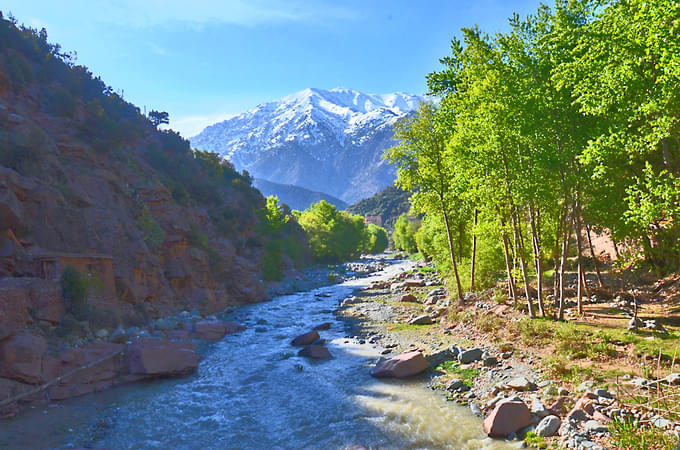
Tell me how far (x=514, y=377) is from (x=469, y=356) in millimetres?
2758

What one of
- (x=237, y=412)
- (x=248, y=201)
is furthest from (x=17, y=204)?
(x=248, y=201)

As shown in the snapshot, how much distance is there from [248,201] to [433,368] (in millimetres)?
55949

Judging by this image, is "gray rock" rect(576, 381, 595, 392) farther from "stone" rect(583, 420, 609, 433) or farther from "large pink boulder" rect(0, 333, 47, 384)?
"large pink boulder" rect(0, 333, 47, 384)

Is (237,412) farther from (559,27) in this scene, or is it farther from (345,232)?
Answer: (345,232)

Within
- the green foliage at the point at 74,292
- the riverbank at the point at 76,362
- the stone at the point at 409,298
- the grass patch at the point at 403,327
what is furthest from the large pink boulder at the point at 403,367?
the stone at the point at 409,298

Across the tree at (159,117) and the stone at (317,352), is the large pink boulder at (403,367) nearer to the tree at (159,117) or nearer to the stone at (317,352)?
the stone at (317,352)

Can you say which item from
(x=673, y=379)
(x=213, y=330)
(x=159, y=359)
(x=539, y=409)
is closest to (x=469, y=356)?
(x=539, y=409)

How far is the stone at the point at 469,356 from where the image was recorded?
15531mm

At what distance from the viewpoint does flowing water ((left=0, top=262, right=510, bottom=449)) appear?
11023mm

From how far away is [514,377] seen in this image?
1289 cm

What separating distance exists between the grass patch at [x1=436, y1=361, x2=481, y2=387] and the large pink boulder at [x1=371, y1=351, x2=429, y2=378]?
735 mm

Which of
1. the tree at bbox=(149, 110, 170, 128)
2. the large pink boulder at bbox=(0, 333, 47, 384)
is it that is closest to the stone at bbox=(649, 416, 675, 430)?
the large pink boulder at bbox=(0, 333, 47, 384)

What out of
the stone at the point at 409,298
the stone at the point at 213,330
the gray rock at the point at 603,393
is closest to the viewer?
the gray rock at the point at 603,393

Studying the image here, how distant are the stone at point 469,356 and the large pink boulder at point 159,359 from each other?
11.6 meters
